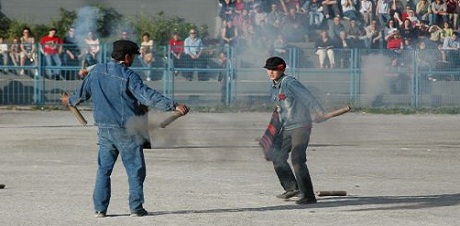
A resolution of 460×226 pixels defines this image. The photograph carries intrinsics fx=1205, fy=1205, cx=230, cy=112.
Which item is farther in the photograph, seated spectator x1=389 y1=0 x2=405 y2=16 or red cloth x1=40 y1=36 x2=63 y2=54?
red cloth x1=40 y1=36 x2=63 y2=54

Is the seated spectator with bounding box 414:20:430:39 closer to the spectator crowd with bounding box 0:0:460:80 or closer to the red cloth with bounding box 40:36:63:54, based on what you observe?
the spectator crowd with bounding box 0:0:460:80

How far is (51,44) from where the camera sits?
28.6 m

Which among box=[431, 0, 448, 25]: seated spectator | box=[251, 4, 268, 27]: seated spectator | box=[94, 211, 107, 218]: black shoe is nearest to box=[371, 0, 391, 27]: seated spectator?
box=[431, 0, 448, 25]: seated spectator

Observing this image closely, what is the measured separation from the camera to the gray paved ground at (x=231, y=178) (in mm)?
11578

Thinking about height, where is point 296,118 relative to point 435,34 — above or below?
below

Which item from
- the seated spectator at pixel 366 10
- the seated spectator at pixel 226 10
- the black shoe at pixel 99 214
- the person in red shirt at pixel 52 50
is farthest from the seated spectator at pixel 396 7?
the black shoe at pixel 99 214

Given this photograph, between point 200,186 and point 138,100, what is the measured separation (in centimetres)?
281

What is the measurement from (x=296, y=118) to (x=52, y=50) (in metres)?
17.1

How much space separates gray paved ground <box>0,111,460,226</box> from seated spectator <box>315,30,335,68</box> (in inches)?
235

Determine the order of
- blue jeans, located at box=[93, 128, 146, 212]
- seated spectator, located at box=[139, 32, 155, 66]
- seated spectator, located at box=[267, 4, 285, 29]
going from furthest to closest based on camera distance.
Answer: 1. seated spectator, located at box=[139, 32, 155, 66]
2. seated spectator, located at box=[267, 4, 285, 29]
3. blue jeans, located at box=[93, 128, 146, 212]

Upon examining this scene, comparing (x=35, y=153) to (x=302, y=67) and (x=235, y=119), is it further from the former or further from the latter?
(x=302, y=67)

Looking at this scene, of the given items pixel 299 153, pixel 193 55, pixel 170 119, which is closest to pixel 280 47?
pixel 193 55

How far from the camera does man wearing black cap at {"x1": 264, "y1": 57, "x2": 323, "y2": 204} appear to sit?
1240 cm

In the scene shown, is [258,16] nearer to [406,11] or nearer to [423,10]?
[406,11]
